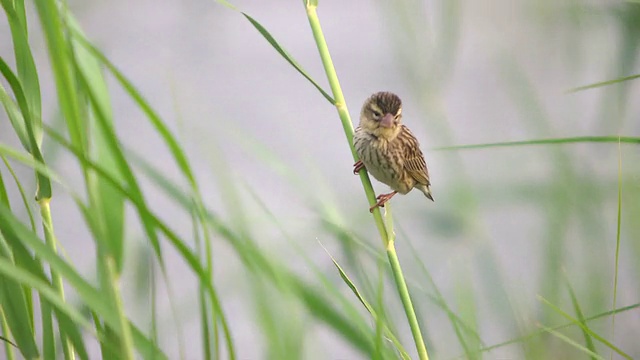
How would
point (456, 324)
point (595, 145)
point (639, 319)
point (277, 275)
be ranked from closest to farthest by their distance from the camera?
point (277, 275) < point (456, 324) < point (595, 145) < point (639, 319)

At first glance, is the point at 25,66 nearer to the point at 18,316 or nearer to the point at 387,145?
the point at 18,316

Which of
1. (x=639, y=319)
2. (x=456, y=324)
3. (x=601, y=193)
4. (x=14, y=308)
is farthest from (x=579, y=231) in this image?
(x=14, y=308)

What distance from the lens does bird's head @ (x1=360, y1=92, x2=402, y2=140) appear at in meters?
1.58

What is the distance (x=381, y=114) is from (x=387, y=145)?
0.08 metres

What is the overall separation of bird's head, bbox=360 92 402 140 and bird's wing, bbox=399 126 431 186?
78mm

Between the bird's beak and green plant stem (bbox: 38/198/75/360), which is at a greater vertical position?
the bird's beak

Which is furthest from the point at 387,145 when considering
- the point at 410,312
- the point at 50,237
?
the point at 50,237

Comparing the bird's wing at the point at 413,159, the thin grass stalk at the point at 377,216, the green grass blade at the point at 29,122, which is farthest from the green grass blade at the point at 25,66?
the bird's wing at the point at 413,159

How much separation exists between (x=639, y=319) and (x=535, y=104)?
51 centimetres

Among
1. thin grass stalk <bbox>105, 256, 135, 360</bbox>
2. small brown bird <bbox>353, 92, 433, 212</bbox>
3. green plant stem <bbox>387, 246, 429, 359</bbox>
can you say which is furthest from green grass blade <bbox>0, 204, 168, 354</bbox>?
small brown bird <bbox>353, 92, 433, 212</bbox>

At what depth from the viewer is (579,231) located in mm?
944

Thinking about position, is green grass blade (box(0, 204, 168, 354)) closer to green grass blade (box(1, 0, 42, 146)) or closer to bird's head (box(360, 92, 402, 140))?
green grass blade (box(1, 0, 42, 146))

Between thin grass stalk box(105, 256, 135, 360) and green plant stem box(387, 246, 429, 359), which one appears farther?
green plant stem box(387, 246, 429, 359)

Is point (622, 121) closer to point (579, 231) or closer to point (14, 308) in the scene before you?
point (579, 231)
